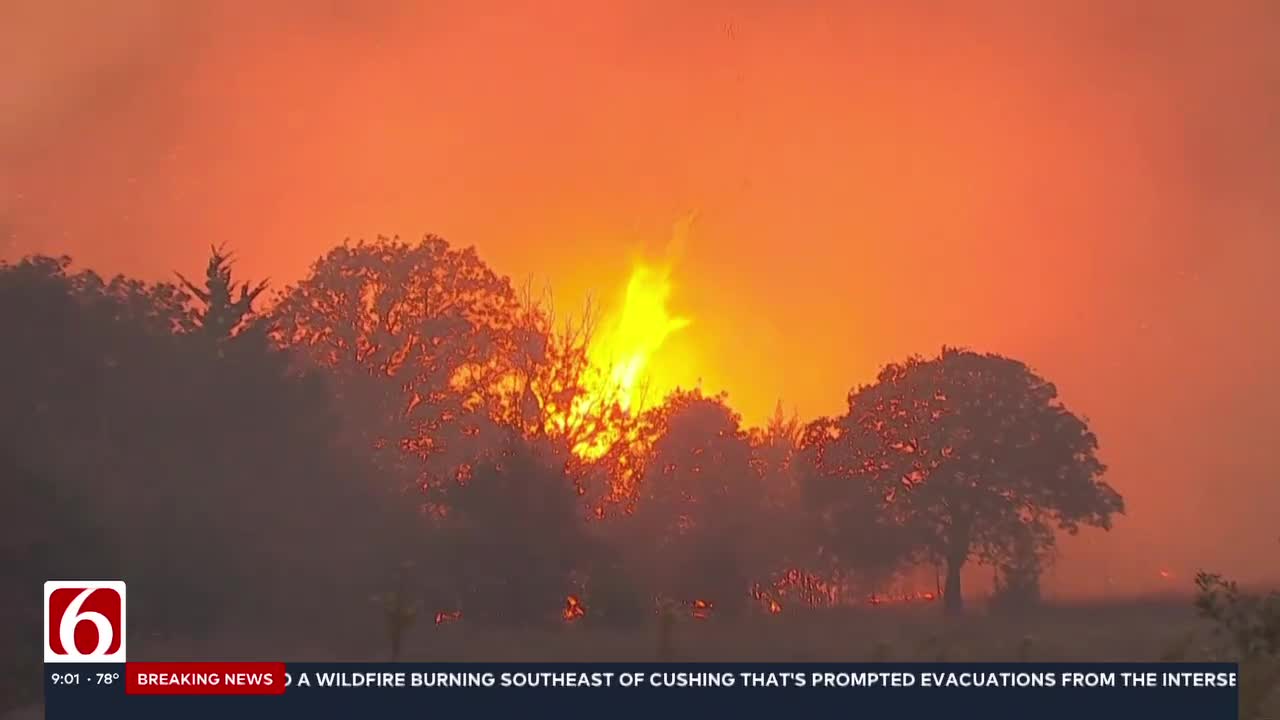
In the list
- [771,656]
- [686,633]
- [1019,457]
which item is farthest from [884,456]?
[771,656]

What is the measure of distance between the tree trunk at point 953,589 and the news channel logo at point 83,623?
43141mm

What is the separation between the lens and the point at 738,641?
43.1 m

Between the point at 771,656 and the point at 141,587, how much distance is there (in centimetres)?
2273

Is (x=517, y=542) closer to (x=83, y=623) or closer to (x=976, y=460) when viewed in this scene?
(x=83, y=623)

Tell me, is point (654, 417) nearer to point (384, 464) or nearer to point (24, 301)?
point (384, 464)

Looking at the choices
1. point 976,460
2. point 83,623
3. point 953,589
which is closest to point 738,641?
point 83,623

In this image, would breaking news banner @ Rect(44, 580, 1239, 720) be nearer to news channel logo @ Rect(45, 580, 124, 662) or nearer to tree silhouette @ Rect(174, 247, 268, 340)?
news channel logo @ Rect(45, 580, 124, 662)

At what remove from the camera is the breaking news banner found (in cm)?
2562
